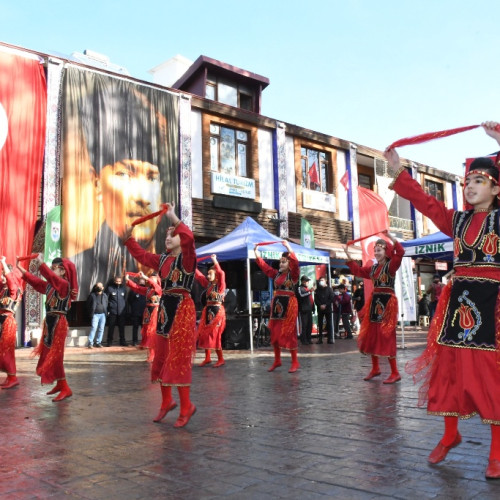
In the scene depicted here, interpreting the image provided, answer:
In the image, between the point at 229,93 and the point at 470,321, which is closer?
the point at 470,321

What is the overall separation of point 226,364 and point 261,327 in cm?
494

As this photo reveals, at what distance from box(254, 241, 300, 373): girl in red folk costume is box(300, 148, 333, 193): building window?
40.9 ft

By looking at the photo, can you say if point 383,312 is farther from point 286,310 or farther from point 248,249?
point 248,249

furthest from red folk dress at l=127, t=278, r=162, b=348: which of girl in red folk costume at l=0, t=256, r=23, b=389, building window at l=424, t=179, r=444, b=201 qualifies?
building window at l=424, t=179, r=444, b=201

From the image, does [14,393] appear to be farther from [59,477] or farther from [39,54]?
[39,54]

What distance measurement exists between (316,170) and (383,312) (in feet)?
47.7

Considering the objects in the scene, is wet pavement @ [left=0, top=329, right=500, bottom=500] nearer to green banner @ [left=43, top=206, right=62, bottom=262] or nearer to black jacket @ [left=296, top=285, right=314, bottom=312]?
green banner @ [left=43, top=206, right=62, bottom=262]

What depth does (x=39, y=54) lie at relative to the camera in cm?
1466

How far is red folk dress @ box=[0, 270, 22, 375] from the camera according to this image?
25.0ft

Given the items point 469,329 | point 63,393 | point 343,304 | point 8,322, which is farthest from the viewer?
point 343,304

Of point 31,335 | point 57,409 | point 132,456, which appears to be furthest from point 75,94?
point 132,456

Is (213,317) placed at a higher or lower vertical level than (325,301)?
lower

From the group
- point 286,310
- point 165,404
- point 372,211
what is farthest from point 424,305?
point 165,404

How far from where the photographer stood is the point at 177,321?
5137 mm
